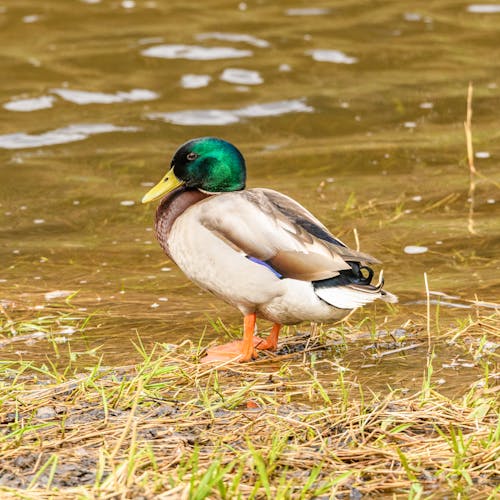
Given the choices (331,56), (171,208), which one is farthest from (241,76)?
(171,208)

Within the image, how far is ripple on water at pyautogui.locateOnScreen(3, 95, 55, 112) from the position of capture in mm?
10438

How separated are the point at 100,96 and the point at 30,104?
65 cm

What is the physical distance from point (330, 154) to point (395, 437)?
5661mm

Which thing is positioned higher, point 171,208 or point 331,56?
point 171,208

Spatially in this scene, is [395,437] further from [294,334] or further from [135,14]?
[135,14]

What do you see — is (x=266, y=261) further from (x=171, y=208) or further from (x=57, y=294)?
(x=57, y=294)

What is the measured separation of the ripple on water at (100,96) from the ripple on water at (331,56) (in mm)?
1792

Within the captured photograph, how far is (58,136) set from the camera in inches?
387

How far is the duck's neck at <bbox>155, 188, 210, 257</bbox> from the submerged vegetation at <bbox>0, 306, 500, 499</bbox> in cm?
56

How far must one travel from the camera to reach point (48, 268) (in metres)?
6.80

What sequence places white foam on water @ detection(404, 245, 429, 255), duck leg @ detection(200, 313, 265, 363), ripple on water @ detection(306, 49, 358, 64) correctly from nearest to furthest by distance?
duck leg @ detection(200, 313, 265, 363), white foam on water @ detection(404, 245, 429, 255), ripple on water @ detection(306, 49, 358, 64)

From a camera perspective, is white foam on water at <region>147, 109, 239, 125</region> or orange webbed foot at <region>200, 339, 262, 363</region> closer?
orange webbed foot at <region>200, 339, 262, 363</region>

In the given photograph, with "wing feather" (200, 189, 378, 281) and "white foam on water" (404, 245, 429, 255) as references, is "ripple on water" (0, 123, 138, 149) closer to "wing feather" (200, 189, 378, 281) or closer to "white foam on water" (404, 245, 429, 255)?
"white foam on water" (404, 245, 429, 255)

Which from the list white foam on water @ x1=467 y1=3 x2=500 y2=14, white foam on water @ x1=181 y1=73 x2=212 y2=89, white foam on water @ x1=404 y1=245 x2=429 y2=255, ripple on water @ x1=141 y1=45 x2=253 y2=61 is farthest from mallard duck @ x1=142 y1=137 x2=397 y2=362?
white foam on water @ x1=467 y1=3 x2=500 y2=14
